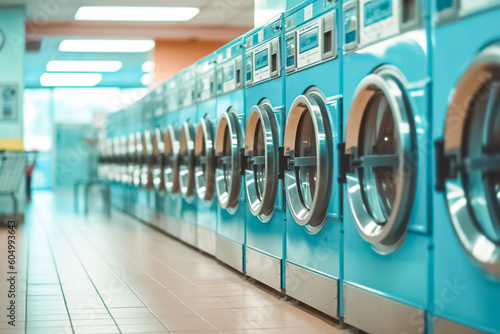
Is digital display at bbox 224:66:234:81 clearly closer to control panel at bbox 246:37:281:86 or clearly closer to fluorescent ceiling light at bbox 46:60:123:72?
control panel at bbox 246:37:281:86

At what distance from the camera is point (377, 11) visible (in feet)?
8.20

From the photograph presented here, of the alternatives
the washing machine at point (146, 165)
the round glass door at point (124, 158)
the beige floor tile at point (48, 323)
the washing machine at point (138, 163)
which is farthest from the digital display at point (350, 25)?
the round glass door at point (124, 158)

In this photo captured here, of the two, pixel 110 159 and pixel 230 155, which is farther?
pixel 110 159

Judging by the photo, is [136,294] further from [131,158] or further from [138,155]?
[131,158]

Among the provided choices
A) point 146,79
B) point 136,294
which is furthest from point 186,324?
point 146,79

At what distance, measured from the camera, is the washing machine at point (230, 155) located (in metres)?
4.34

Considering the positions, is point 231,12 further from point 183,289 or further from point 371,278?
point 371,278

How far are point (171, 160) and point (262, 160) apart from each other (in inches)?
101

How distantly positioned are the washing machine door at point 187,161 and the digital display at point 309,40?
7.88 ft

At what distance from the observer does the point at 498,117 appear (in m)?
1.92

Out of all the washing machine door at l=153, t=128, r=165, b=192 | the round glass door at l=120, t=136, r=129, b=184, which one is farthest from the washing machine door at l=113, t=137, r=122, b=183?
the washing machine door at l=153, t=128, r=165, b=192

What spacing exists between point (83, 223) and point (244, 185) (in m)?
4.21

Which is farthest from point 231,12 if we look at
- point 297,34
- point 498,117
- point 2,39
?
point 498,117

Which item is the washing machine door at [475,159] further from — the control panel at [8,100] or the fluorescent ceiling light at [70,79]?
the fluorescent ceiling light at [70,79]
